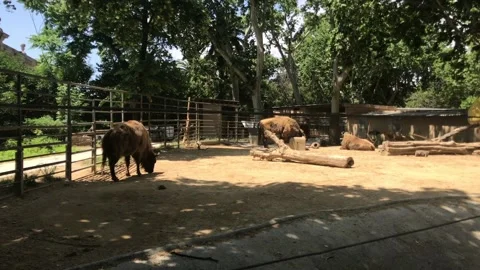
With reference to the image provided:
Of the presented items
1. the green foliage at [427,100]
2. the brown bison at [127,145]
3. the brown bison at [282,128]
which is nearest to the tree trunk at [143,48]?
the brown bison at [282,128]

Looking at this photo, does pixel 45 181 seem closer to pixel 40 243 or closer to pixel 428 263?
pixel 40 243

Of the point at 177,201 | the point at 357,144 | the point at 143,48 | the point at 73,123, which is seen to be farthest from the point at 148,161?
the point at 357,144

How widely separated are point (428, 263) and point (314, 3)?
21308 millimetres

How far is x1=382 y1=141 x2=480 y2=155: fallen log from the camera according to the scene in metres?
15.6

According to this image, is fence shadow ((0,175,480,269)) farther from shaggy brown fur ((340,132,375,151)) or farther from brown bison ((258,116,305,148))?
shaggy brown fur ((340,132,375,151))

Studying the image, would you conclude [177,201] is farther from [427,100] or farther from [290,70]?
[427,100]

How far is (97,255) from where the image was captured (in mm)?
4277

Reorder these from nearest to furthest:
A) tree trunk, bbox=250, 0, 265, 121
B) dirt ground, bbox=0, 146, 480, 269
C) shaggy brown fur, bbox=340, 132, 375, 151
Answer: dirt ground, bbox=0, 146, 480, 269 < shaggy brown fur, bbox=340, 132, 375, 151 < tree trunk, bbox=250, 0, 265, 121

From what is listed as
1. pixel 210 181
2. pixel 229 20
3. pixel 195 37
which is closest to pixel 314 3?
pixel 229 20

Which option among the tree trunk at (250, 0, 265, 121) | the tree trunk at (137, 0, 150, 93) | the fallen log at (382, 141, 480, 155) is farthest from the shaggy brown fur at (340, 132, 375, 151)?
the tree trunk at (137, 0, 150, 93)

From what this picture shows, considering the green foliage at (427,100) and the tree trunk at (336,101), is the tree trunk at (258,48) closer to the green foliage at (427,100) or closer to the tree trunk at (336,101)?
the tree trunk at (336,101)

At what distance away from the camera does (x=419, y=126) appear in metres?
21.6

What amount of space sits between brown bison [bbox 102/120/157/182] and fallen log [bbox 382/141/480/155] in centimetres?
919

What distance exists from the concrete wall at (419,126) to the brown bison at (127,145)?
10.9m
